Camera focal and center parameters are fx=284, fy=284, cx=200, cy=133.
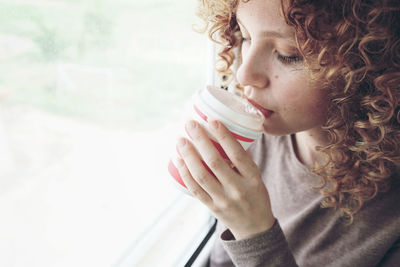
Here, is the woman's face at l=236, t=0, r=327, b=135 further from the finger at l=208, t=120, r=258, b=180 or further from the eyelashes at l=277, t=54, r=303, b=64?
the finger at l=208, t=120, r=258, b=180

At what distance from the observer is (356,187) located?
760 millimetres

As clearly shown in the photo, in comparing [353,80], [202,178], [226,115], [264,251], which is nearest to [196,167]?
[202,178]

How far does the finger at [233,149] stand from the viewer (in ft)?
1.80

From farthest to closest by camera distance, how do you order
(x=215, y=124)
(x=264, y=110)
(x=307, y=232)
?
(x=307, y=232)
(x=264, y=110)
(x=215, y=124)

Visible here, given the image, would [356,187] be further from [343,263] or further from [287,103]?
[287,103]

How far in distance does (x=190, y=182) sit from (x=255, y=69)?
29 centimetres

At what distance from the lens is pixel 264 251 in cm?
64

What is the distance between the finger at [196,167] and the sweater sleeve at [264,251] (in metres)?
0.15

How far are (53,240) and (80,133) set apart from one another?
32 centimetres

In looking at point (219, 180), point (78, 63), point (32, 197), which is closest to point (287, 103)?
point (219, 180)

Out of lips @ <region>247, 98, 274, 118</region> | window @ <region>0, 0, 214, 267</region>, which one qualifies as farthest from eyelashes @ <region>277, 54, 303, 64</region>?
window @ <region>0, 0, 214, 267</region>

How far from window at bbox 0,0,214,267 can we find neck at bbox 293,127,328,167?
54 cm

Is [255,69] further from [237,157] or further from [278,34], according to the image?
[237,157]

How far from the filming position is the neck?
0.84 meters
